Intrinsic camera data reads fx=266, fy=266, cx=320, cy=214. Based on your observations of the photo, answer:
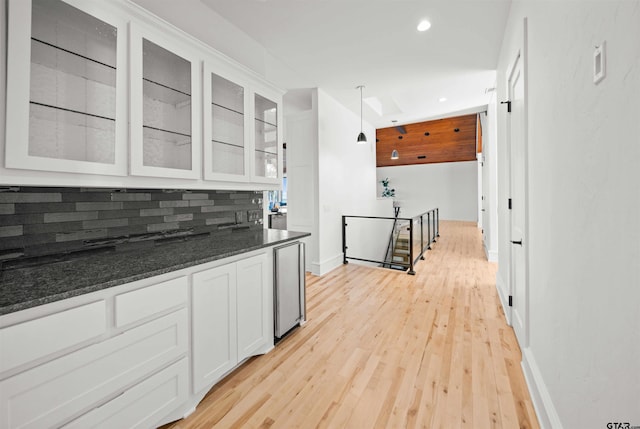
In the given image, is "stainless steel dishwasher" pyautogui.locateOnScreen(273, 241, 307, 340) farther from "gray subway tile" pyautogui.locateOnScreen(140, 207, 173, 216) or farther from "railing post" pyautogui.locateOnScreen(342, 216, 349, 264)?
"railing post" pyautogui.locateOnScreen(342, 216, 349, 264)

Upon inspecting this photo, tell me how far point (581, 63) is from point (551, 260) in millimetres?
943

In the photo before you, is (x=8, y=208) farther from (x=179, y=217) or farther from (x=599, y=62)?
(x=599, y=62)

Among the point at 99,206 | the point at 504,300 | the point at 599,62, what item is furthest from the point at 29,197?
the point at 504,300

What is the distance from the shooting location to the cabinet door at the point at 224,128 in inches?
81.7

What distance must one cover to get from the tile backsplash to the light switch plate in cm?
248

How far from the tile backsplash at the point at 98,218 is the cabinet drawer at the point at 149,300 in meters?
0.68

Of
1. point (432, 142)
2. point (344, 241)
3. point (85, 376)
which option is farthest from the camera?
point (432, 142)

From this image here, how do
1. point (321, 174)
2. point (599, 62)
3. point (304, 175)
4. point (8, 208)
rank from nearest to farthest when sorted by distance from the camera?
1. point (599, 62)
2. point (8, 208)
3. point (321, 174)
4. point (304, 175)

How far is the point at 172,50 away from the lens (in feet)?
6.04

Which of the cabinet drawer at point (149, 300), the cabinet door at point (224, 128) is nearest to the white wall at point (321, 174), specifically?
the cabinet door at point (224, 128)

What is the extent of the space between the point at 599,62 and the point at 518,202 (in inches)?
65.1

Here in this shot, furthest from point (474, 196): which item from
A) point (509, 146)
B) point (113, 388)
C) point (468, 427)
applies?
point (113, 388)

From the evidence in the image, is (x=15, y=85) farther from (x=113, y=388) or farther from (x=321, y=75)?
(x=321, y=75)

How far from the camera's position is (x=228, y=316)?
5.92ft
